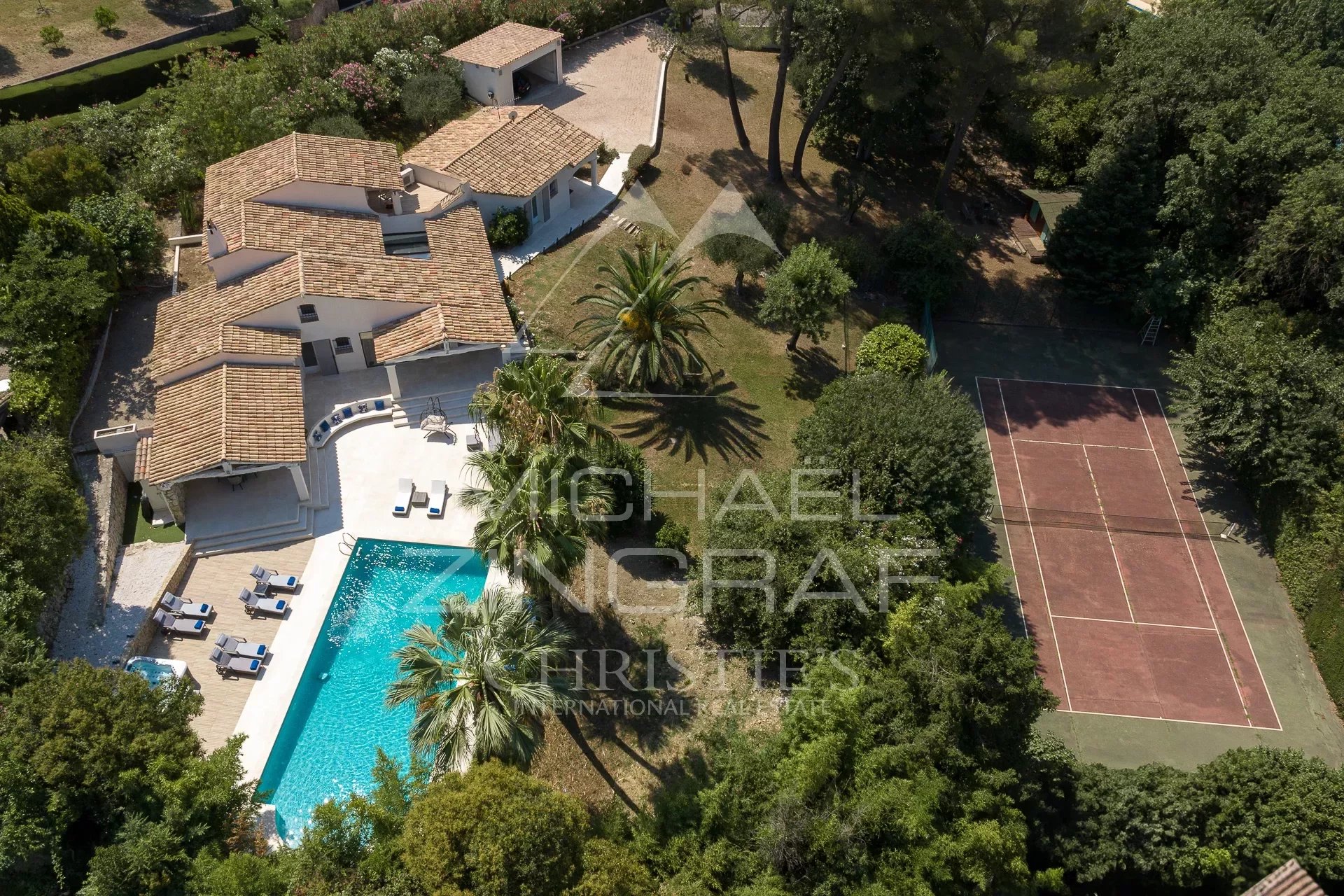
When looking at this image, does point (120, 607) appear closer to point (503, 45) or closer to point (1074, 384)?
point (503, 45)

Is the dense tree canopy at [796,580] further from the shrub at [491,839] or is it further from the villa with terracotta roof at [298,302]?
the villa with terracotta roof at [298,302]

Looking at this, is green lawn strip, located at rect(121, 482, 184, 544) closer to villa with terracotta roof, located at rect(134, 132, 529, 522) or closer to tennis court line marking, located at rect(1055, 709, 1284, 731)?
villa with terracotta roof, located at rect(134, 132, 529, 522)

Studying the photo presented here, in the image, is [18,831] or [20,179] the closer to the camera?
[18,831]

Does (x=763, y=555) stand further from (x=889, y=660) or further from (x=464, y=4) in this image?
(x=464, y=4)

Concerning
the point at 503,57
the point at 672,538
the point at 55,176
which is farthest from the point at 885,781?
the point at 503,57

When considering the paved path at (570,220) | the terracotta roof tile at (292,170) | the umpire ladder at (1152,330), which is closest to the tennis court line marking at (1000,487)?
the umpire ladder at (1152,330)

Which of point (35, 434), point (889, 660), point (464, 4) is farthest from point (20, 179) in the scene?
point (889, 660)

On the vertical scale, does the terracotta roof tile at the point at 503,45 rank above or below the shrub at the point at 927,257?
above
